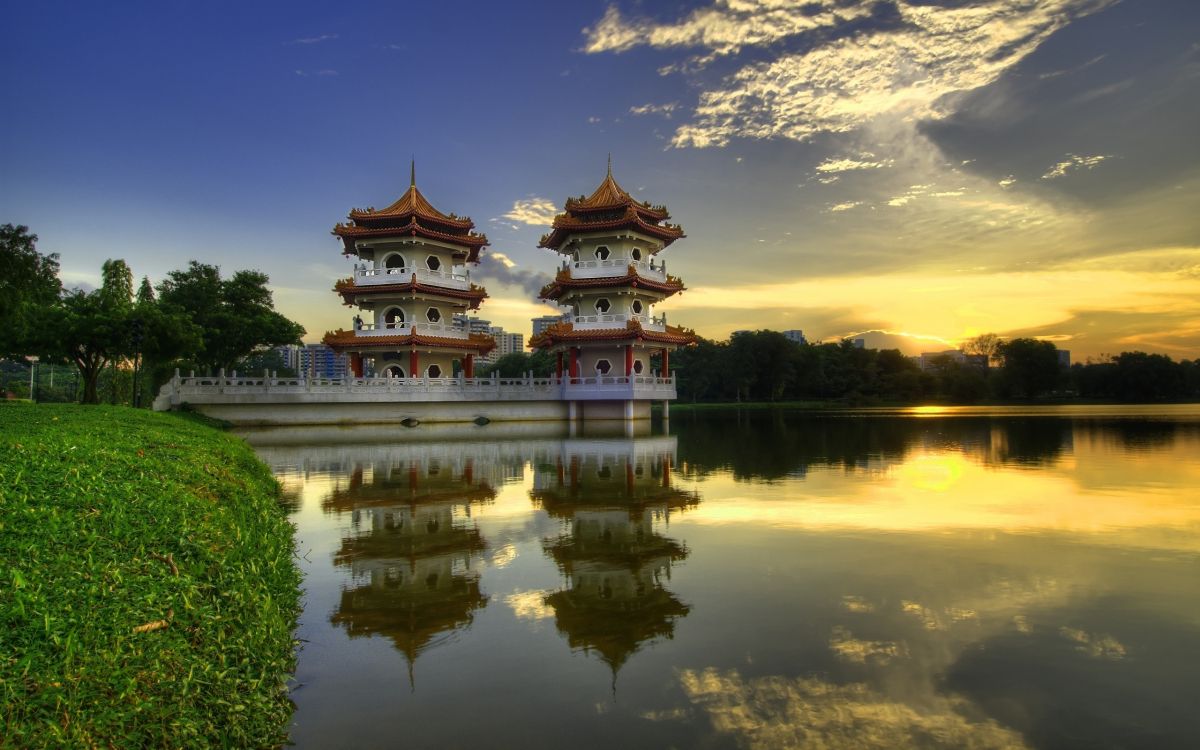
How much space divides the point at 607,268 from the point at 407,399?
46.9 ft

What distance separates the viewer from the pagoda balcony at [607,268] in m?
40.8

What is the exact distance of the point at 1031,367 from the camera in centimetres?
8794

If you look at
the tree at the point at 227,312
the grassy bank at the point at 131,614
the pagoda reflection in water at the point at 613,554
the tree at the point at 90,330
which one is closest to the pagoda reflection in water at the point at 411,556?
the grassy bank at the point at 131,614

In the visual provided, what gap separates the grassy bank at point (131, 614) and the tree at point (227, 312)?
3717cm

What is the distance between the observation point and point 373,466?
64.0ft

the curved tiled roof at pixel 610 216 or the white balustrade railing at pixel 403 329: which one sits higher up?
the curved tiled roof at pixel 610 216

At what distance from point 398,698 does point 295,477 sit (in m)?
13.7

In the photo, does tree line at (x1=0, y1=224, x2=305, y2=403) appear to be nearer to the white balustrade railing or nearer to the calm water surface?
the white balustrade railing

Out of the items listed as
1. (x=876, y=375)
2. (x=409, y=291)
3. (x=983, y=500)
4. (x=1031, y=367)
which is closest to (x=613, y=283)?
(x=409, y=291)

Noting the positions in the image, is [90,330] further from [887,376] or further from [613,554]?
[887,376]

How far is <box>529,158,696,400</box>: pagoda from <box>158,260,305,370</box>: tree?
57.2 ft

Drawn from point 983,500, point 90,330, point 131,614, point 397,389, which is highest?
point 90,330

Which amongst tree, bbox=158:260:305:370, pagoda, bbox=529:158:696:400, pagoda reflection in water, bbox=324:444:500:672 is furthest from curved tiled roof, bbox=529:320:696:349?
pagoda reflection in water, bbox=324:444:500:672

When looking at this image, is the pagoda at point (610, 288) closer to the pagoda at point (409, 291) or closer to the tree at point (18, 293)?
the pagoda at point (409, 291)
